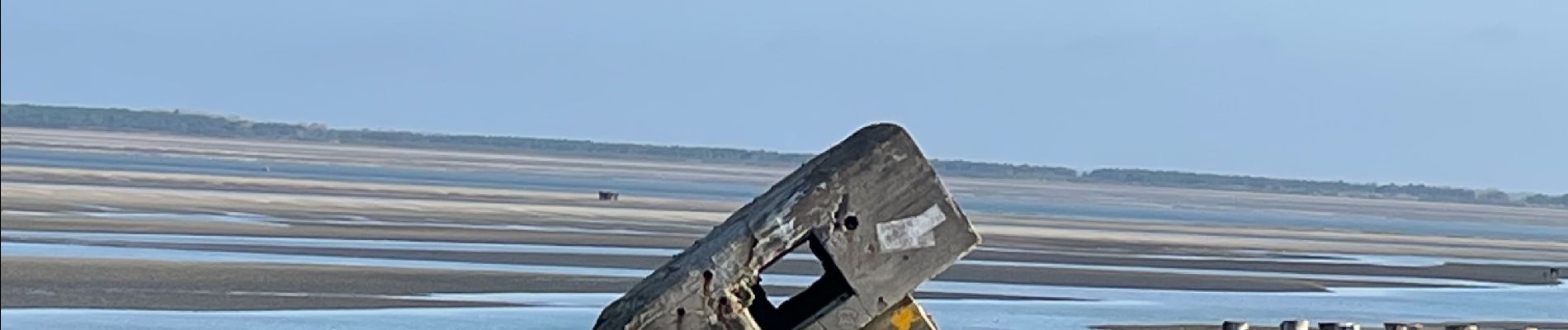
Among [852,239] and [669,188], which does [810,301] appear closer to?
[852,239]

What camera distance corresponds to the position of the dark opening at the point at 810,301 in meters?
6.33

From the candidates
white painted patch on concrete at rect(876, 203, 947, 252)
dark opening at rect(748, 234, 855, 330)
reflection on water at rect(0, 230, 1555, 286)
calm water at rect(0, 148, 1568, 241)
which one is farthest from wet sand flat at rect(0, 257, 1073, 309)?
calm water at rect(0, 148, 1568, 241)

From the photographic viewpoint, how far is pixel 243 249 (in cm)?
3338

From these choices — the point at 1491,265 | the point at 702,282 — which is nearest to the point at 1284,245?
the point at 1491,265

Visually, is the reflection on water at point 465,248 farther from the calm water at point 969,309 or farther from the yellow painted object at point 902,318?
the yellow painted object at point 902,318

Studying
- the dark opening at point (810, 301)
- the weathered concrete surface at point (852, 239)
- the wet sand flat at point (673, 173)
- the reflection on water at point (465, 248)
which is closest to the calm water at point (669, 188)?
the wet sand flat at point (673, 173)

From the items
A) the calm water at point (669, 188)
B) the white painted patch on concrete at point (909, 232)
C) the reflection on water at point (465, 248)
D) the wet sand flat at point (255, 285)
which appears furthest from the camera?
the calm water at point (669, 188)

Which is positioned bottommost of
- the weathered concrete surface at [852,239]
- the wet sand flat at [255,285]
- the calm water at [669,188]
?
the wet sand flat at [255,285]

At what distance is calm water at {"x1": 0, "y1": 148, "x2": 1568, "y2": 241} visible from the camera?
77.6 meters

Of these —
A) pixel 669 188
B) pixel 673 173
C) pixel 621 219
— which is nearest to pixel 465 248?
pixel 621 219

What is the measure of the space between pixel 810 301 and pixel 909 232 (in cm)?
70

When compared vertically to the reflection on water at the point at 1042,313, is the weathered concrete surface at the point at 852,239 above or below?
above

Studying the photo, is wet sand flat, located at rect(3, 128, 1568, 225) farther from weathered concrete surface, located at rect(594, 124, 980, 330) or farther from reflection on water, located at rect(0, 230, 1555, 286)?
weathered concrete surface, located at rect(594, 124, 980, 330)

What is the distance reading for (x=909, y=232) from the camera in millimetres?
6246
